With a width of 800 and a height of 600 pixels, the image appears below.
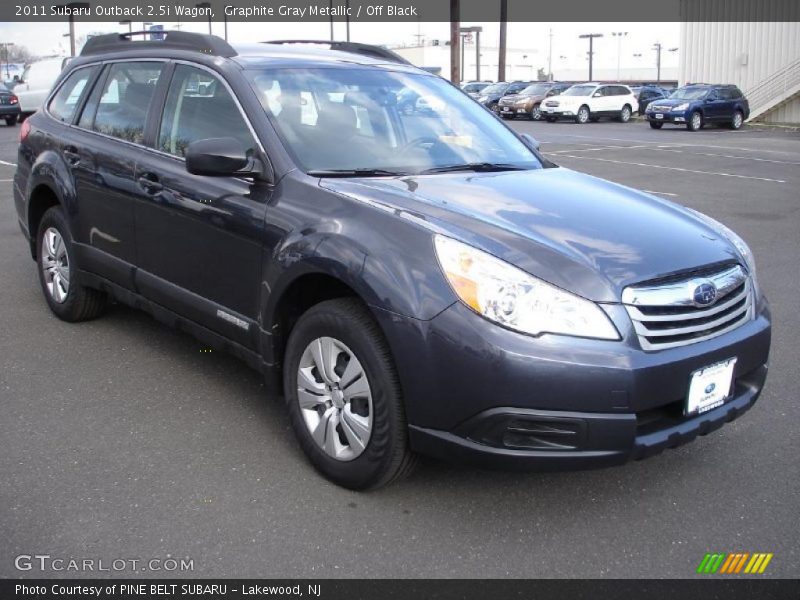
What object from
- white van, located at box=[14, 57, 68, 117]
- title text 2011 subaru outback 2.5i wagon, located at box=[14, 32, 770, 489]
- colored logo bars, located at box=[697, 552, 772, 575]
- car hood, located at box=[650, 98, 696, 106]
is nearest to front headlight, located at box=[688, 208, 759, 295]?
title text 2011 subaru outback 2.5i wagon, located at box=[14, 32, 770, 489]

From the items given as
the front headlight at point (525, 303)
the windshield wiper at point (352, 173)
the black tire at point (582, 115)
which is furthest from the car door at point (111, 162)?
the black tire at point (582, 115)

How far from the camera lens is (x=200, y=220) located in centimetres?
402

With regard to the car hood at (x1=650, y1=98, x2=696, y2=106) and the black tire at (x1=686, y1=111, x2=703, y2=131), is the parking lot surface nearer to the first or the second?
the black tire at (x1=686, y1=111, x2=703, y2=131)

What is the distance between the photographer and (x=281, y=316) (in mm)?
3646

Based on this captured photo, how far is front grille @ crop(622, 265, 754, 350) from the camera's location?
2961mm

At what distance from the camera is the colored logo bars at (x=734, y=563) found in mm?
2922

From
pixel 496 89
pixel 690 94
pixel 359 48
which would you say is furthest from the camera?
pixel 496 89

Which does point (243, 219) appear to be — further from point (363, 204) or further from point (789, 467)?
point (789, 467)

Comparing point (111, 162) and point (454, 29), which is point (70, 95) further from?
point (454, 29)

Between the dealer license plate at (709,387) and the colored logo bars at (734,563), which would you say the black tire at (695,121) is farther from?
the colored logo bars at (734,563)

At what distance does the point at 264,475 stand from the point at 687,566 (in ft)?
5.60

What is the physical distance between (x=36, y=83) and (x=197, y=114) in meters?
30.5

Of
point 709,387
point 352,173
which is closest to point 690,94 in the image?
point 352,173
